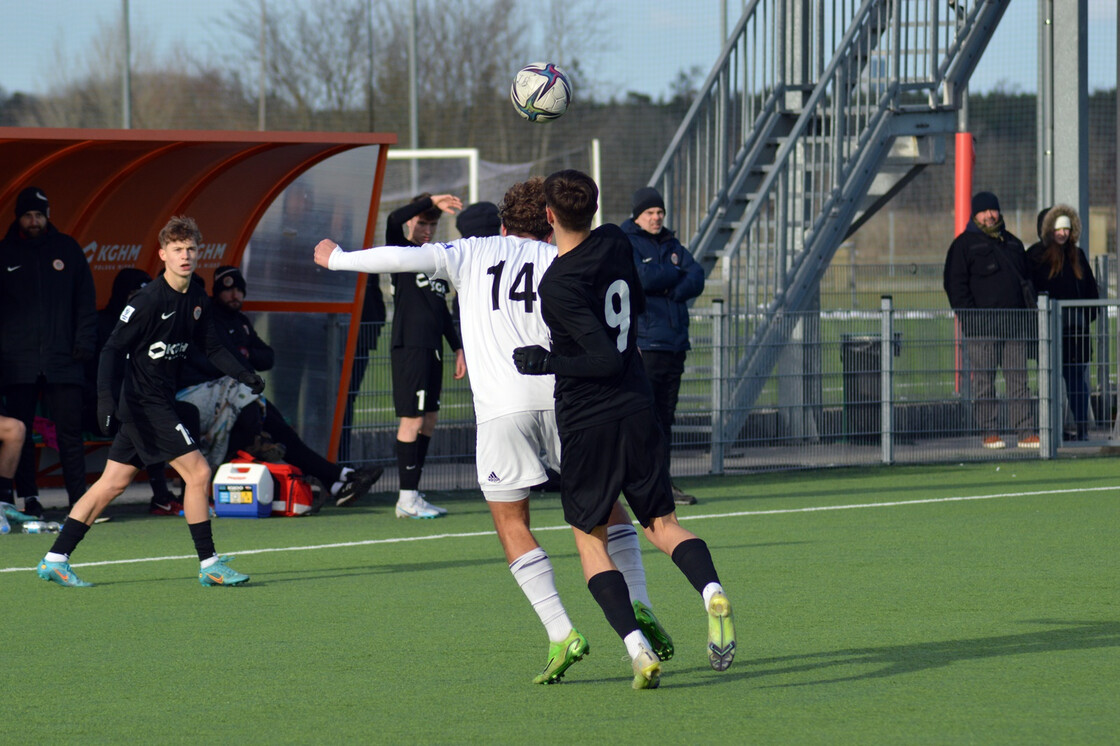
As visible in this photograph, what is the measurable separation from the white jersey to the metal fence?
714cm

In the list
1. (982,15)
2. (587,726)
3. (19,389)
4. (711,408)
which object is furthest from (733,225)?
(587,726)

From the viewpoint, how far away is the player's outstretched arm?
229 inches

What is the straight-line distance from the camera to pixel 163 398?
8.31 meters

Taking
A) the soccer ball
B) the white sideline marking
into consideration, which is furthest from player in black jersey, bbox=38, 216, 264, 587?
the soccer ball

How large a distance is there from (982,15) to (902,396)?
455 centimetres

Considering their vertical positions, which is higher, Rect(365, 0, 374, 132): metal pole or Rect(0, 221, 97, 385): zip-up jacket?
Rect(365, 0, 374, 132): metal pole

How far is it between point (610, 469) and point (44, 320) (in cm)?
640

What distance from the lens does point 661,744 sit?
4805 millimetres

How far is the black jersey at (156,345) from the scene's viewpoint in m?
8.27

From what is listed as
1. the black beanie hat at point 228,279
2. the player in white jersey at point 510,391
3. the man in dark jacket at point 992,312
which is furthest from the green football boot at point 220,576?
the man in dark jacket at point 992,312

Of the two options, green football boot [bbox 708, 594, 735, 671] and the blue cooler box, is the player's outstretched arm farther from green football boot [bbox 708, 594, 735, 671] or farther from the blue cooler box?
the blue cooler box

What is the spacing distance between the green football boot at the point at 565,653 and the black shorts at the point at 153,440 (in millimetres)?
3226

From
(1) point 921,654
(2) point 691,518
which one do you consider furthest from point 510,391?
(2) point 691,518

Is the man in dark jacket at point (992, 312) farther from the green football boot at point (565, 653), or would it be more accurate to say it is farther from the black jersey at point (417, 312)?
the green football boot at point (565, 653)
